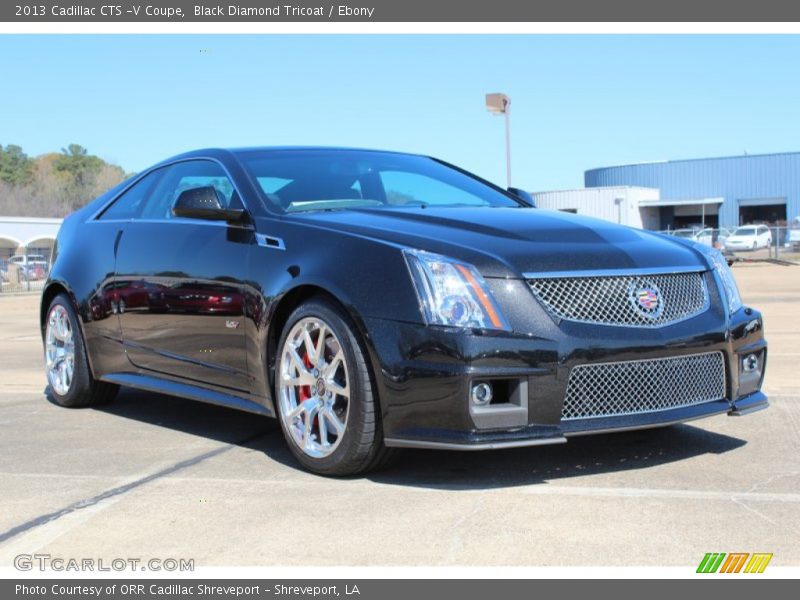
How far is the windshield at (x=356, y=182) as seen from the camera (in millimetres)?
5250

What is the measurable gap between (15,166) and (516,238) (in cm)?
12195

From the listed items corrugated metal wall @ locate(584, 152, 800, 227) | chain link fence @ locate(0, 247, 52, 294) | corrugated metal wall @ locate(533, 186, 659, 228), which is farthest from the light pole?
corrugated metal wall @ locate(584, 152, 800, 227)

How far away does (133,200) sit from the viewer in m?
→ 6.30

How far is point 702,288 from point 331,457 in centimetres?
181

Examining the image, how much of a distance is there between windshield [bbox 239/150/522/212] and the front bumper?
1.22 m

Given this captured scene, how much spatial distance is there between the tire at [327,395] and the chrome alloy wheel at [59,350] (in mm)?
2396

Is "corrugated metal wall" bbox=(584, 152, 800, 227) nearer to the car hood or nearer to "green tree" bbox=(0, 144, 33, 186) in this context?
the car hood

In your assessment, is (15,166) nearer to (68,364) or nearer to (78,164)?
(78,164)

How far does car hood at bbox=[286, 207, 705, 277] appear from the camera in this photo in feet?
13.9

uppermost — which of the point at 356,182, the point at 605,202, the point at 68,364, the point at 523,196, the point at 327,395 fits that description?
the point at 356,182

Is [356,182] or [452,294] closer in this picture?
[452,294]

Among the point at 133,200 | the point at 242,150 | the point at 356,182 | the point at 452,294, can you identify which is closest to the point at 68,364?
the point at 133,200
